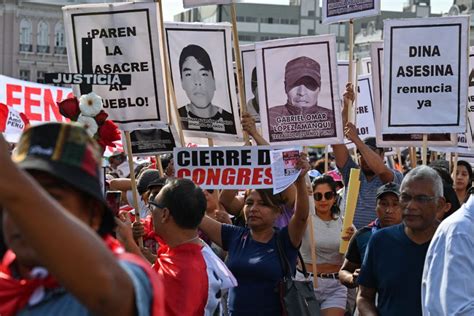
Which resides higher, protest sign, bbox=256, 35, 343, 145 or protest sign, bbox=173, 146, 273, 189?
protest sign, bbox=256, 35, 343, 145

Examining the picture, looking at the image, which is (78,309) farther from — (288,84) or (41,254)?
(288,84)

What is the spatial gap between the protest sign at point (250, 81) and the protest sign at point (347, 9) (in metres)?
1.44

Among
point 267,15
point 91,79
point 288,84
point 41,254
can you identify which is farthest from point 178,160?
point 267,15

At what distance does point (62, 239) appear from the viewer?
184 cm

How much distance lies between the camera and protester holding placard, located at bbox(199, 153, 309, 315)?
5.80 meters

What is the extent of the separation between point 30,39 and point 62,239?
83.6 metres

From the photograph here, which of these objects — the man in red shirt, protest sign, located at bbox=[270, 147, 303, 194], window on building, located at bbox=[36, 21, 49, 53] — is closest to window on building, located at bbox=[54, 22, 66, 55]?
window on building, located at bbox=[36, 21, 49, 53]

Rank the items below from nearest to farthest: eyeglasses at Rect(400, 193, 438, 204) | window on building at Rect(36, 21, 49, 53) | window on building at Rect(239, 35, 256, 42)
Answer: eyeglasses at Rect(400, 193, 438, 204) < window on building at Rect(36, 21, 49, 53) < window on building at Rect(239, 35, 256, 42)

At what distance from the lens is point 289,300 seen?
5.78m

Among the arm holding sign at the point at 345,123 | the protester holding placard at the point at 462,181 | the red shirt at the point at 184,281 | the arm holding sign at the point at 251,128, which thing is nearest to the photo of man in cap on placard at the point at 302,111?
the arm holding sign at the point at 345,123

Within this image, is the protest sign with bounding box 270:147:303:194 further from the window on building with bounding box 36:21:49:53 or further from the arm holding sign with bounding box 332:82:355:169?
the window on building with bounding box 36:21:49:53

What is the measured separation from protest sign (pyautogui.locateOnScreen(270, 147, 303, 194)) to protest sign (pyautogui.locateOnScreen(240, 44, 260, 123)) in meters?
Result: 4.10

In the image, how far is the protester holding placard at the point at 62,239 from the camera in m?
Result: 1.84

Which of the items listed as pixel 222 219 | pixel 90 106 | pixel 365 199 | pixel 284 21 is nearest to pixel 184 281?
pixel 90 106
